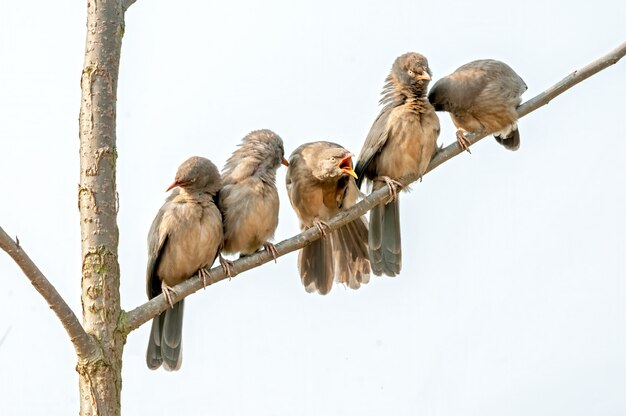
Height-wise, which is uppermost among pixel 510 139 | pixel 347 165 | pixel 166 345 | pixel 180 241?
pixel 510 139

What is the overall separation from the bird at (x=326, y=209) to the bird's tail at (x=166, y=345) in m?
1.11

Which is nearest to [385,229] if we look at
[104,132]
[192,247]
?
[192,247]

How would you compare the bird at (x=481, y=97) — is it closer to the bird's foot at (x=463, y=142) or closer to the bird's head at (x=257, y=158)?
the bird's foot at (x=463, y=142)

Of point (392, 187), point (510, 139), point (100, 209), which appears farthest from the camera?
point (510, 139)

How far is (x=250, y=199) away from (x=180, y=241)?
1.72 feet

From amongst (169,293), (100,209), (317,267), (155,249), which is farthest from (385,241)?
(100,209)

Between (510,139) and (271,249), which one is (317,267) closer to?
(271,249)

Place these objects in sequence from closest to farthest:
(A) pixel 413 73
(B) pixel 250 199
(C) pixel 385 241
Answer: (B) pixel 250 199, (A) pixel 413 73, (C) pixel 385 241

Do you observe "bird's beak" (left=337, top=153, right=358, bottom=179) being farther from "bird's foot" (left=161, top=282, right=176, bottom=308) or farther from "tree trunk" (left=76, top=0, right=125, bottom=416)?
"tree trunk" (left=76, top=0, right=125, bottom=416)

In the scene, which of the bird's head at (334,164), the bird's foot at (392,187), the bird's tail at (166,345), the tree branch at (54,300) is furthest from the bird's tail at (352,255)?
the tree branch at (54,300)

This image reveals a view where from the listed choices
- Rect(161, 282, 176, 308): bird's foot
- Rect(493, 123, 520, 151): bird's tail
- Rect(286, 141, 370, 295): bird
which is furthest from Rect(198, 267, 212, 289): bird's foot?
Rect(493, 123, 520, 151): bird's tail

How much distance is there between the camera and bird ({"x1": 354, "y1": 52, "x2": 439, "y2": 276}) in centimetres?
634

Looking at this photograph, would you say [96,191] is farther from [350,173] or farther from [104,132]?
[350,173]

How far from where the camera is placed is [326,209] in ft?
21.2
